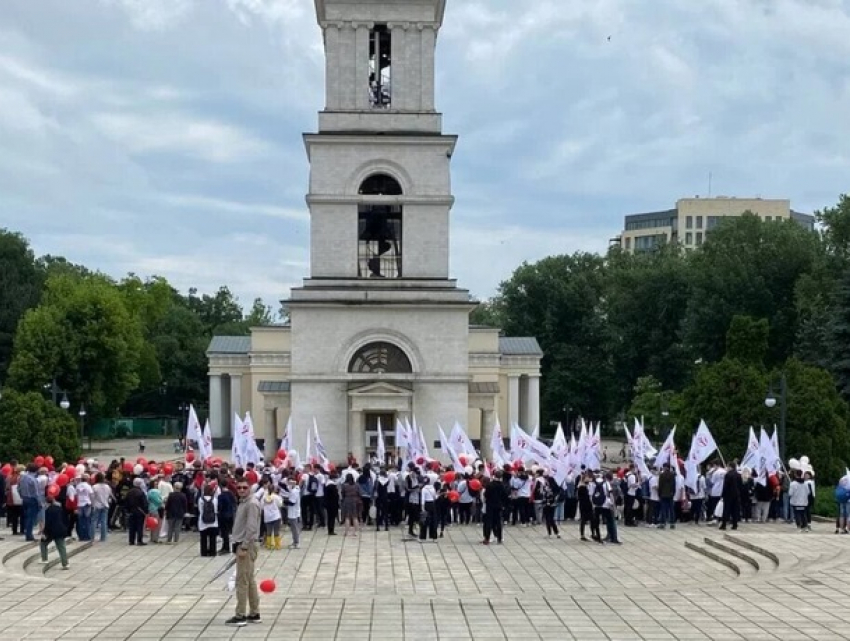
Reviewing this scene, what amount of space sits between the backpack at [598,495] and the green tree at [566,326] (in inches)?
2230

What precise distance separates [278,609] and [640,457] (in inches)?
642

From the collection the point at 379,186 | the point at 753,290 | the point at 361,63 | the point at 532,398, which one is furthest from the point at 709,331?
the point at 361,63

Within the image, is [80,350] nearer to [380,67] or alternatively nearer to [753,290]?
[380,67]

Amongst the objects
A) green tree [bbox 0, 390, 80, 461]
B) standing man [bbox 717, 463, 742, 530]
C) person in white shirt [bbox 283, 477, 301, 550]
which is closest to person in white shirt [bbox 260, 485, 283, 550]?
person in white shirt [bbox 283, 477, 301, 550]

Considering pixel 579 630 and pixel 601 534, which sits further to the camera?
pixel 601 534

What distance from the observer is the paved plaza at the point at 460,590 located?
16.6m

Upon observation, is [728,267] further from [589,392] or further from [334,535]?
[334,535]

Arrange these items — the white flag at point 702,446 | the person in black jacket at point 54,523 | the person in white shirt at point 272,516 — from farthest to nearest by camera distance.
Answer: the white flag at point 702,446
the person in white shirt at point 272,516
the person in black jacket at point 54,523

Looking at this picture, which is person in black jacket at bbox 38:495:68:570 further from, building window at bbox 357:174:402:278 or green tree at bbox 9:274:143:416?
green tree at bbox 9:274:143:416

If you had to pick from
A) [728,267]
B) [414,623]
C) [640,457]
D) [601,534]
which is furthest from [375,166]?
[414,623]

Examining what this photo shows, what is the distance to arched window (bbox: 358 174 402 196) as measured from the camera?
50.7 metres

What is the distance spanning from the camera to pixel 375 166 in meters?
50.2

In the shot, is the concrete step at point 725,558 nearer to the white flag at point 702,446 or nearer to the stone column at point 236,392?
the white flag at point 702,446

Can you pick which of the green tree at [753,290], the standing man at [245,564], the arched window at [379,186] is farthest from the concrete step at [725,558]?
the green tree at [753,290]
